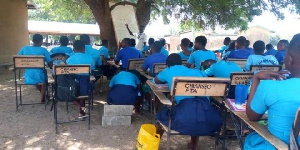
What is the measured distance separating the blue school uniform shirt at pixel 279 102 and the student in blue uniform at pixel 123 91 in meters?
2.95

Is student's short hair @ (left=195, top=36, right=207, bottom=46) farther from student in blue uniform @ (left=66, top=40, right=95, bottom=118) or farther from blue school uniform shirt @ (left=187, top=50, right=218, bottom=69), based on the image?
student in blue uniform @ (left=66, top=40, right=95, bottom=118)

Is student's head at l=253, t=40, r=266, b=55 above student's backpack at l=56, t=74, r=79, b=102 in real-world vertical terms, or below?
above

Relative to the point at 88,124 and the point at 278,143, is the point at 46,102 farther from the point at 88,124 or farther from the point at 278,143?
the point at 278,143

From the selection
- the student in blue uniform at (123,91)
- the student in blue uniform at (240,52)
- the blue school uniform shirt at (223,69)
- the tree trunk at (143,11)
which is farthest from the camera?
the tree trunk at (143,11)

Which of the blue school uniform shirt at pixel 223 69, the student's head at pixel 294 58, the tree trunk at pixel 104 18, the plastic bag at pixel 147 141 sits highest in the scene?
the tree trunk at pixel 104 18

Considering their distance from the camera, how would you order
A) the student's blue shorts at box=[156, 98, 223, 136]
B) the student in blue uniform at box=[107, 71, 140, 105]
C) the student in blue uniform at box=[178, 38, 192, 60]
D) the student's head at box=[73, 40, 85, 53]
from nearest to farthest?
the student's blue shorts at box=[156, 98, 223, 136] → the student in blue uniform at box=[107, 71, 140, 105] → the student's head at box=[73, 40, 85, 53] → the student in blue uniform at box=[178, 38, 192, 60]

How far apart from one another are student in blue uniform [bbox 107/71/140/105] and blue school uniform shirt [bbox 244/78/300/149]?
2.95 meters

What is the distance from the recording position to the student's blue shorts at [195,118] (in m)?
3.17

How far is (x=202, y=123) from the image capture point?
318 centimetres

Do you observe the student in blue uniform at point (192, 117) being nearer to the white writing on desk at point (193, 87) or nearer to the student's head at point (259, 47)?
the white writing on desk at point (193, 87)

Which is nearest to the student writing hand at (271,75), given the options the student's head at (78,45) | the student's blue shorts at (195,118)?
the student's blue shorts at (195,118)

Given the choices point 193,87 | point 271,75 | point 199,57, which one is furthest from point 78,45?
point 271,75

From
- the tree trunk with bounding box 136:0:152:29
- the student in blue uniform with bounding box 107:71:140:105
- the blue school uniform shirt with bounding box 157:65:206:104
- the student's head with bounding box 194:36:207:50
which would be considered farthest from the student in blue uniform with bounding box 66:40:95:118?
the tree trunk with bounding box 136:0:152:29

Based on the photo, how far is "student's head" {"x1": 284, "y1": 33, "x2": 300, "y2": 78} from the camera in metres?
2.01
